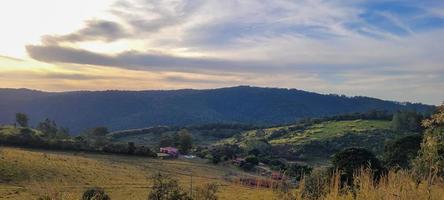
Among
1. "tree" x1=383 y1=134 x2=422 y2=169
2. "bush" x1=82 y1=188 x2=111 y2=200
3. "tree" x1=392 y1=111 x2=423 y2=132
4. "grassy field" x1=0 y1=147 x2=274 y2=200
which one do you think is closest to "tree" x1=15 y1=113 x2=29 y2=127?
"grassy field" x1=0 y1=147 x2=274 y2=200

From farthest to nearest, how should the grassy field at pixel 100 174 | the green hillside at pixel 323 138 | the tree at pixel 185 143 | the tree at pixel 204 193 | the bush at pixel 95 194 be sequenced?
1. the green hillside at pixel 323 138
2. the tree at pixel 185 143
3. the grassy field at pixel 100 174
4. the bush at pixel 95 194
5. the tree at pixel 204 193

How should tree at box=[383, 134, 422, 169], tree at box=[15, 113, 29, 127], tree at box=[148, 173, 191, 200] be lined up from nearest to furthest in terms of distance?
tree at box=[148, 173, 191, 200] → tree at box=[383, 134, 422, 169] → tree at box=[15, 113, 29, 127]

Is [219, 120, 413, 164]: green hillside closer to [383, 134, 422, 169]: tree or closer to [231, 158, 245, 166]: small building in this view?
[231, 158, 245, 166]: small building

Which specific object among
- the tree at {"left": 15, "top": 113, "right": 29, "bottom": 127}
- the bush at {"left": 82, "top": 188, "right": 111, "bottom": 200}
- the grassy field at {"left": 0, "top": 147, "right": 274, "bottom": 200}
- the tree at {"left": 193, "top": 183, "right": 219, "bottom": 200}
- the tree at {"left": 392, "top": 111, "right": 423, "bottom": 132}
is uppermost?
the tree at {"left": 392, "top": 111, "right": 423, "bottom": 132}

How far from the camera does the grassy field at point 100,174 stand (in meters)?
42.1

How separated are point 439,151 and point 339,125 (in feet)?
402

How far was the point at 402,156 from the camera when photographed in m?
58.8

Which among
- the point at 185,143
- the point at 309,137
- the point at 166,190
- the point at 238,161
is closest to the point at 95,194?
the point at 166,190

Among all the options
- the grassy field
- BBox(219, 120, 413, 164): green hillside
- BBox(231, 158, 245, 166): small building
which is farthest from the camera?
BBox(219, 120, 413, 164): green hillside

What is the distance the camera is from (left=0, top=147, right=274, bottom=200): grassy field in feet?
138

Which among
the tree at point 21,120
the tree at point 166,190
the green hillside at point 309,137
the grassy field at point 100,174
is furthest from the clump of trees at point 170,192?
the tree at point 21,120

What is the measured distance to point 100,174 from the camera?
178 ft

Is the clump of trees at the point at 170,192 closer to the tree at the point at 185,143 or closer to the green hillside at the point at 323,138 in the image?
the tree at the point at 185,143

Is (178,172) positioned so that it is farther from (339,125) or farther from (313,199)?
(339,125)
